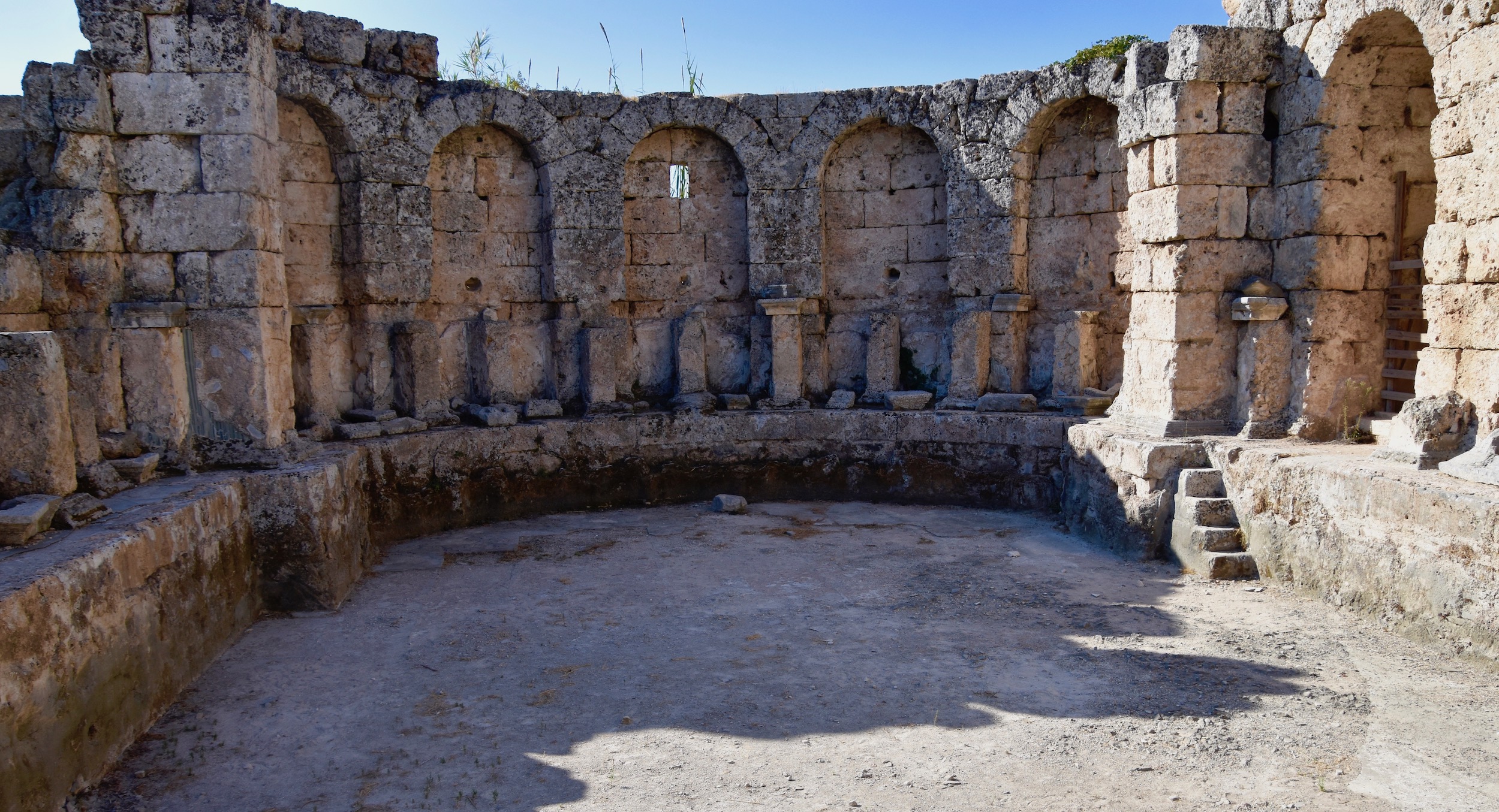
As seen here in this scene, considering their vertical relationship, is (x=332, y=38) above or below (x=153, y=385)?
above

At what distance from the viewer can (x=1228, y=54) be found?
7.31m

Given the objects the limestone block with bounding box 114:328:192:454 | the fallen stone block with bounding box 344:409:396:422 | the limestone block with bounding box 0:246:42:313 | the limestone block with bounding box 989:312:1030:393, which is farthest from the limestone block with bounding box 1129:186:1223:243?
the limestone block with bounding box 0:246:42:313

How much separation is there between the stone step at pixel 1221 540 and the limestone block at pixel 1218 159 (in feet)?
7.98

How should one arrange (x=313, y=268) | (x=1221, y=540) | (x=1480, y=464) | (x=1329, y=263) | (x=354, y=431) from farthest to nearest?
(x=313, y=268), (x=354, y=431), (x=1329, y=263), (x=1221, y=540), (x=1480, y=464)

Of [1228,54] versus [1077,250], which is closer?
[1228,54]

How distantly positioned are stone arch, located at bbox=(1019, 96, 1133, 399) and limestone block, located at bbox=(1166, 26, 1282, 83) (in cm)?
133

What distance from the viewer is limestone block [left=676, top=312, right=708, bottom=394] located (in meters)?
9.73

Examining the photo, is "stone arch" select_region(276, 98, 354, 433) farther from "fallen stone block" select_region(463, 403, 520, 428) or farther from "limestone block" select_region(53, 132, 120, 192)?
"limestone block" select_region(53, 132, 120, 192)

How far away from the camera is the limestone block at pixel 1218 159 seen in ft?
24.2

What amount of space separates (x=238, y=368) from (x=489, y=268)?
3.03m

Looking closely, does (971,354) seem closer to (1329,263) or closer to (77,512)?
(1329,263)

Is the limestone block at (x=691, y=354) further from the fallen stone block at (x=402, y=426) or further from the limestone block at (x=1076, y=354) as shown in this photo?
the limestone block at (x=1076, y=354)

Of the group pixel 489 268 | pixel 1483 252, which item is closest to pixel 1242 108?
pixel 1483 252

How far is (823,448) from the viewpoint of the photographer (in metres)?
9.57
